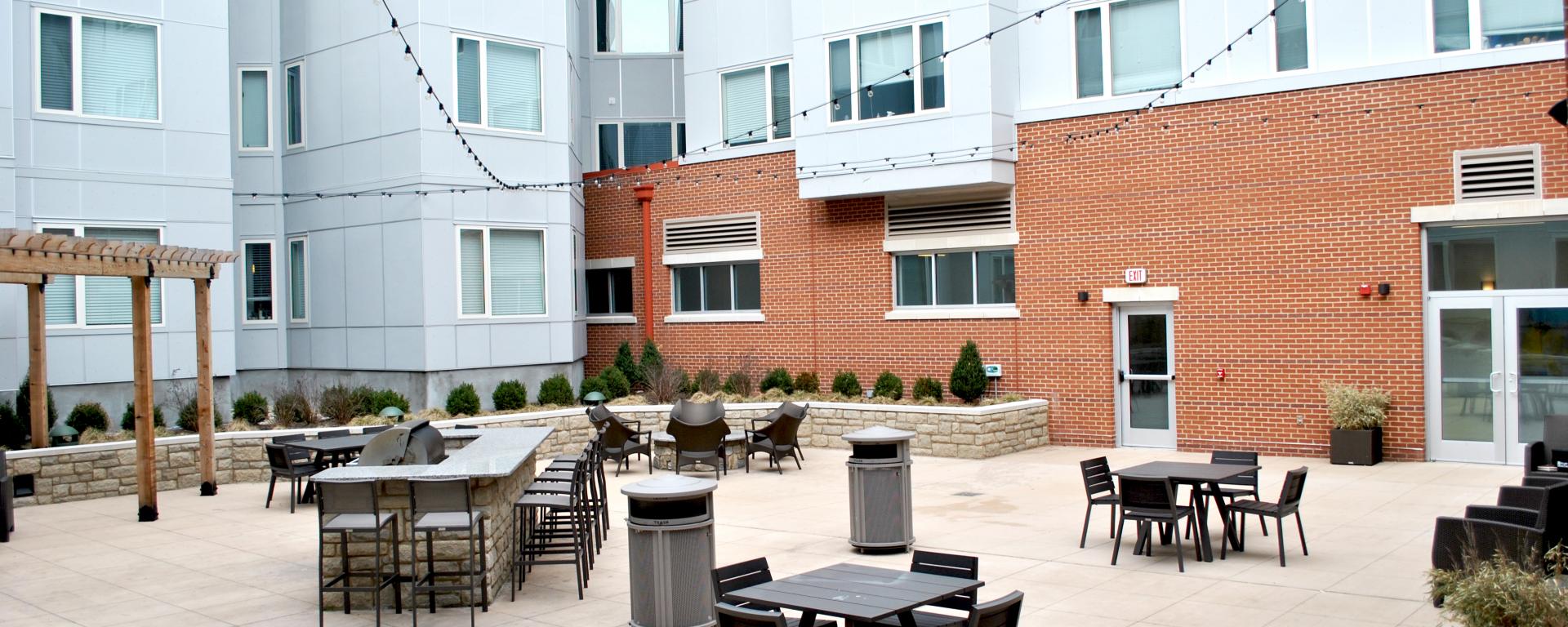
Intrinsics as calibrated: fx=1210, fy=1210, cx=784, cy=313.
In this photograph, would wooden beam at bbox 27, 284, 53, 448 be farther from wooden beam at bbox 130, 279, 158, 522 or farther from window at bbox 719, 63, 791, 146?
Result: window at bbox 719, 63, 791, 146

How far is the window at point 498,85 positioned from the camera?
19156 millimetres

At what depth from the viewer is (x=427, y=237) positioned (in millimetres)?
18672

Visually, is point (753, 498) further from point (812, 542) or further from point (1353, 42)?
point (1353, 42)

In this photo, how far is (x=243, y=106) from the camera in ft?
67.9

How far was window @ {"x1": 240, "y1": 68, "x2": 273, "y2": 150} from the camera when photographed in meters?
20.6

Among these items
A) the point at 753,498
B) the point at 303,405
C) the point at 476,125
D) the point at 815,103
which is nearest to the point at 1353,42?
the point at 815,103

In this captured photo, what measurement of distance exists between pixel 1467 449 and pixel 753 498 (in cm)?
878

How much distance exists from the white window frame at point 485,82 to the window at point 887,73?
480cm

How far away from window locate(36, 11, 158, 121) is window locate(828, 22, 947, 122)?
1005 centimetres

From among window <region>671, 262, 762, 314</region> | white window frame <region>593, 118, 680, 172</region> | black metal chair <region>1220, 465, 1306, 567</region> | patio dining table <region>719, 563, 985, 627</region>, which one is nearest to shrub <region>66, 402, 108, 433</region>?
window <region>671, 262, 762, 314</region>

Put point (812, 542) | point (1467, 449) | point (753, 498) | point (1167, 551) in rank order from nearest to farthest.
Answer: point (1167, 551)
point (812, 542)
point (753, 498)
point (1467, 449)

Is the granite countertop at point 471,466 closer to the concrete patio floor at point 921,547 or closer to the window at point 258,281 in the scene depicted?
the concrete patio floor at point 921,547

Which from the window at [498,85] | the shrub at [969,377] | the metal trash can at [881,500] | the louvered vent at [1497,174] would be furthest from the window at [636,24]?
the metal trash can at [881,500]

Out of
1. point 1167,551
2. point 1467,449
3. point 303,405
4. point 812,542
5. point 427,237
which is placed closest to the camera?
point 1167,551
